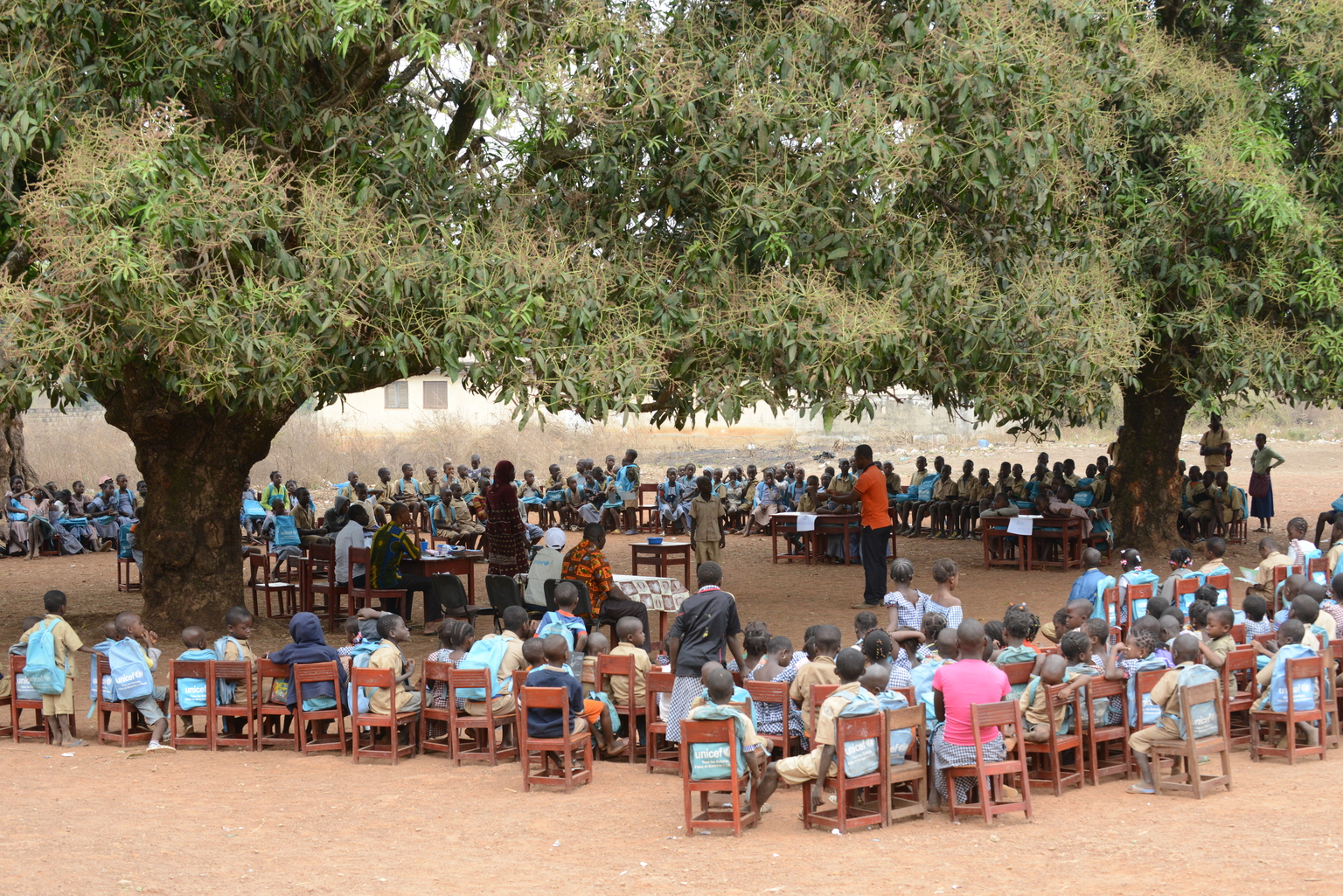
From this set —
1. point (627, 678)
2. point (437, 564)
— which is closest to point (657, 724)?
point (627, 678)

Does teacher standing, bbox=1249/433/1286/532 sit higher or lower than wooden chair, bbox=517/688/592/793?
higher

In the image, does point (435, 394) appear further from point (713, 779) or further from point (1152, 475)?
point (713, 779)

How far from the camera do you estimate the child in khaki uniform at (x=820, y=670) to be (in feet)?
24.3

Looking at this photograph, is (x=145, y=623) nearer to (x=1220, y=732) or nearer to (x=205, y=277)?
(x=205, y=277)

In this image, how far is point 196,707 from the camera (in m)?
8.73

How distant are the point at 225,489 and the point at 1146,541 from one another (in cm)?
1195

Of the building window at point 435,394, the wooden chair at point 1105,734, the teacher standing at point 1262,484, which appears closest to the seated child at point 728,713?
the wooden chair at point 1105,734

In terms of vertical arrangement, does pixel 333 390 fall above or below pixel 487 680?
above

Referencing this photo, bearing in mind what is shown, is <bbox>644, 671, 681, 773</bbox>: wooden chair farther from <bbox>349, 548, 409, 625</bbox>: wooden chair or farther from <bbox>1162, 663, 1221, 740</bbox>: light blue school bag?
<bbox>349, 548, 409, 625</bbox>: wooden chair

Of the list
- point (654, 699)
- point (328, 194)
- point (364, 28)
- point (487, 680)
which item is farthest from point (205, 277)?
point (654, 699)

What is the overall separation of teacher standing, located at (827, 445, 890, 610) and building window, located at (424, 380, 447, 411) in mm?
28213

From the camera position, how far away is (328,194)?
10000 millimetres

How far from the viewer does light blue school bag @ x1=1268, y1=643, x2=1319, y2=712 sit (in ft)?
26.1

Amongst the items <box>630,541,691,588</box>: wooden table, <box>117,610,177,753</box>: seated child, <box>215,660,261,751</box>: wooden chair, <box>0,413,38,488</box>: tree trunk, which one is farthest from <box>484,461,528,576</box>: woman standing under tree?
<box>0,413,38,488</box>: tree trunk
